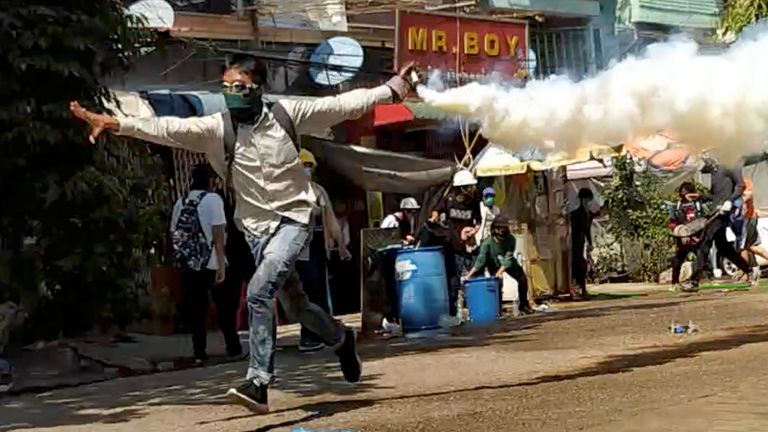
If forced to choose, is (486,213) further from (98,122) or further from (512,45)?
(98,122)

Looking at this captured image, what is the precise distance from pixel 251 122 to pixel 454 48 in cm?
951

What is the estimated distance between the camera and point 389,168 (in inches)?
601

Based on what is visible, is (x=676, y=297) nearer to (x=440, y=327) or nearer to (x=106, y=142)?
(x=440, y=327)

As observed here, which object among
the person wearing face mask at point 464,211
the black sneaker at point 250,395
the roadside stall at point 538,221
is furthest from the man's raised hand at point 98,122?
the roadside stall at point 538,221

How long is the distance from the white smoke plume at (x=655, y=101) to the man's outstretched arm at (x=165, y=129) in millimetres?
2708

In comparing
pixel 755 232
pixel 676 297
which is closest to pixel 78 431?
pixel 676 297

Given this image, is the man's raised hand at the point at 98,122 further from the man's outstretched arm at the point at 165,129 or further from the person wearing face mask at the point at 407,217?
the person wearing face mask at the point at 407,217

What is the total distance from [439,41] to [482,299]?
155 inches

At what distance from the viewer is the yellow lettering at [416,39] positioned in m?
16.9

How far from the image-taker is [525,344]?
11703mm

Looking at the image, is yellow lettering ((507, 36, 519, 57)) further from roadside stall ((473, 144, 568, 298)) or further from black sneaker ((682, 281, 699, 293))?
black sneaker ((682, 281, 699, 293))

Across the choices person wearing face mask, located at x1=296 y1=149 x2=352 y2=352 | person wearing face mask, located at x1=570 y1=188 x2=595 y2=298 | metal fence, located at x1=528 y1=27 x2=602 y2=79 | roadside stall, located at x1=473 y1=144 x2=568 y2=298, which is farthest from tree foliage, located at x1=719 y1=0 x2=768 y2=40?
person wearing face mask, located at x1=296 y1=149 x2=352 y2=352

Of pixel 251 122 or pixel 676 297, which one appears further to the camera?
pixel 676 297

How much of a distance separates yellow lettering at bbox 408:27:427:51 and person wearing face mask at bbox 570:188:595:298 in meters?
3.66
